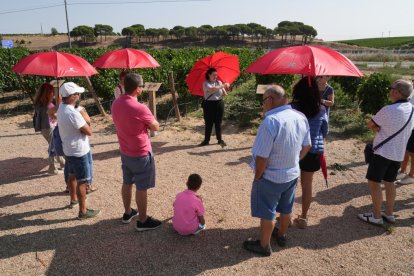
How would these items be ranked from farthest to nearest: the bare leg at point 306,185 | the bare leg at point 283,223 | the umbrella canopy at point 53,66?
the umbrella canopy at point 53,66 < the bare leg at point 306,185 < the bare leg at point 283,223

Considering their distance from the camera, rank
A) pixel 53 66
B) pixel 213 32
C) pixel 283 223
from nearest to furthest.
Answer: pixel 283 223 < pixel 53 66 < pixel 213 32

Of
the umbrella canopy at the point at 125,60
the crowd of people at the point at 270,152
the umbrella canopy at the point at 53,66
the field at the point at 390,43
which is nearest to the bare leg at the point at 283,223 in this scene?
the crowd of people at the point at 270,152

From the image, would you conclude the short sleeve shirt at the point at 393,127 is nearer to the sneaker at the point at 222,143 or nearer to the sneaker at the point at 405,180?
the sneaker at the point at 405,180

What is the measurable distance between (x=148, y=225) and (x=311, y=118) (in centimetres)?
240

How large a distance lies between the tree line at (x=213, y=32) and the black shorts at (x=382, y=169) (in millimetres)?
70145

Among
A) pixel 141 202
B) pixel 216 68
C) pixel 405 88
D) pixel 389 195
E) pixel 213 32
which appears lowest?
pixel 389 195

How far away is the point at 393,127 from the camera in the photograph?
4.02m

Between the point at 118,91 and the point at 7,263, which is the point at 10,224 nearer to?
the point at 7,263

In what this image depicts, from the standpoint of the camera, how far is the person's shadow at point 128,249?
358cm

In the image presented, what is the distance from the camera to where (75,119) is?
407 cm

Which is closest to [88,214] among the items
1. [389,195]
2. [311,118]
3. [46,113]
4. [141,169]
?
[141,169]

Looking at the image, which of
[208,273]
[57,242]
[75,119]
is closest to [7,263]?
[57,242]

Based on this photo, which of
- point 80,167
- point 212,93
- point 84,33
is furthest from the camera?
point 84,33

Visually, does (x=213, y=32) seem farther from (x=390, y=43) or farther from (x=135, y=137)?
(x=135, y=137)
